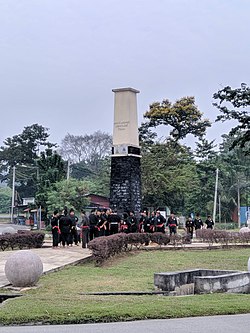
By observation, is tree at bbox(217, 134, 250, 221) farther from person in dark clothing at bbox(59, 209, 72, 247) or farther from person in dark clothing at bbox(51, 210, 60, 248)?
person in dark clothing at bbox(51, 210, 60, 248)

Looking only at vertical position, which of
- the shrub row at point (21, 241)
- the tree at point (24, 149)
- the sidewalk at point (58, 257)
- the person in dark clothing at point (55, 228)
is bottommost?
the sidewalk at point (58, 257)

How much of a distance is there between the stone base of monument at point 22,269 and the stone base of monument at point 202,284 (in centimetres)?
267

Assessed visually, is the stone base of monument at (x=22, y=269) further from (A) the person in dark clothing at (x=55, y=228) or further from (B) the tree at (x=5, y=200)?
(B) the tree at (x=5, y=200)

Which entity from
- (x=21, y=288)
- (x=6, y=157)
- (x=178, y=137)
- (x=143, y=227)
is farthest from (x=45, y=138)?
(x=21, y=288)

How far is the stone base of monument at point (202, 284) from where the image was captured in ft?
40.6

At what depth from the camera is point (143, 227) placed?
980 inches

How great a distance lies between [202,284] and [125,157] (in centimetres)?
1595

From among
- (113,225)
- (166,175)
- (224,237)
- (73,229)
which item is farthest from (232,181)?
(73,229)

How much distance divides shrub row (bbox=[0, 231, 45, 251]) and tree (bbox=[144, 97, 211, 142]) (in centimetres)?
3316

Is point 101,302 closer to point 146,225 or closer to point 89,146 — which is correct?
point 146,225

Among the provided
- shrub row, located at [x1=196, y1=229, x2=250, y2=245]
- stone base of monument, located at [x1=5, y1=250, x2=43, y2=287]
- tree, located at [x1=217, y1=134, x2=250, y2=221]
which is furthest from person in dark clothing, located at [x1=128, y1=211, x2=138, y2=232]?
tree, located at [x1=217, y1=134, x2=250, y2=221]

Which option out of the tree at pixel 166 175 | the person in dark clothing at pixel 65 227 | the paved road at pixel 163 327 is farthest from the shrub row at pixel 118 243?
the tree at pixel 166 175

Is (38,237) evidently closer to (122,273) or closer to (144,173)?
(122,273)

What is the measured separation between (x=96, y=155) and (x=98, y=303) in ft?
273
